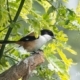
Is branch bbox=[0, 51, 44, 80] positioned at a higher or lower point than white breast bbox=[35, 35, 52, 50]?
higher

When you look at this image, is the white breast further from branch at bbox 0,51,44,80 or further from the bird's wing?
branch at bbox 0,51,44,80

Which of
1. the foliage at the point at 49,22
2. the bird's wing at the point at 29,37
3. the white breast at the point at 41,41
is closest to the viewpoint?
the foliage at the point at 49,22

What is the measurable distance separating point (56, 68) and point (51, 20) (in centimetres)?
14

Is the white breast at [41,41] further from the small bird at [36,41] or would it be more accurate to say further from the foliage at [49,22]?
the foliage at [49,22]

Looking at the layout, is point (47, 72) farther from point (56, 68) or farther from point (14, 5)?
point (14, 5)

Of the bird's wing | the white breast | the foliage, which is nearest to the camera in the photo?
the foliage

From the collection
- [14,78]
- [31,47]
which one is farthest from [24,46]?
[14,78]

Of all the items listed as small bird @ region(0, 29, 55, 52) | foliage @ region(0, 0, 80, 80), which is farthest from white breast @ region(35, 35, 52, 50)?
foliage @ region(0, 0, 80, 80)

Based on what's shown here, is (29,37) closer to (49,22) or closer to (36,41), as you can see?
(36,41)

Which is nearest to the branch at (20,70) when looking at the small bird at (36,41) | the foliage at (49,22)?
the foliage at (49,22)

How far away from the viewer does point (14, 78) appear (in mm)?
716

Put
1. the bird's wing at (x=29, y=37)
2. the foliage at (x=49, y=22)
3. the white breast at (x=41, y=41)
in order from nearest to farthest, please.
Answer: the foliage at (x=49, y=22) → the bird's wing at (x=29, y=37) → the white breast at (x=41, y=41)

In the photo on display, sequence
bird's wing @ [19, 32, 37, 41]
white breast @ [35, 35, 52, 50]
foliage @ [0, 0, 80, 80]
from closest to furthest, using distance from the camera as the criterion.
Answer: foliage @ [0, 0, 80, 80] → bird's wing @ [19, 32, 37, 41] → white breast @ [35, 35, 52, 50]

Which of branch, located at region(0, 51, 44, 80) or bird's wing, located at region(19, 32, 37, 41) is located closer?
branch, located at region(0, 51, 44, 80)
